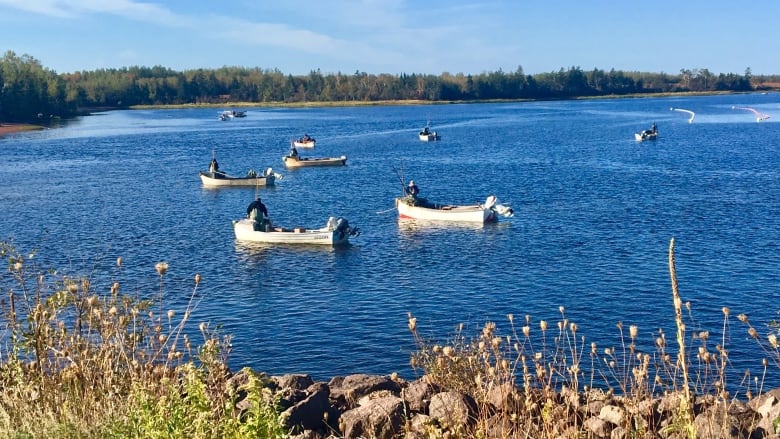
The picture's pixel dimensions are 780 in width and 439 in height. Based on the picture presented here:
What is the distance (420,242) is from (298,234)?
552 cm

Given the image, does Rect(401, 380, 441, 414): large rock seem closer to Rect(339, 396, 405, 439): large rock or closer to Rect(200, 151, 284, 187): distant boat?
Rect(339, 396, 405, 439): large rock

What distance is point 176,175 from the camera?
6456cm

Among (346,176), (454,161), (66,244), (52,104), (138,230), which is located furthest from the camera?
(52,104)

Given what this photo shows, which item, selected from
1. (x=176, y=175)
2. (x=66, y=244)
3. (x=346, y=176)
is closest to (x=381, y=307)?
(x=66, y=244)

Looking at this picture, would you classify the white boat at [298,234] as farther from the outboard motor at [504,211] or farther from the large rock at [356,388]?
the large rock at [356,388]

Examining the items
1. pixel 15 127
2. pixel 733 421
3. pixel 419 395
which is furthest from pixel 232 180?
pixel 15 127

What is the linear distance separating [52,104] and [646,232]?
134062mm

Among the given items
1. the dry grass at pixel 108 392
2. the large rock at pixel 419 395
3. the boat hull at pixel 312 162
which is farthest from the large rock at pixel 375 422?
the boat hull at pixel 312 162

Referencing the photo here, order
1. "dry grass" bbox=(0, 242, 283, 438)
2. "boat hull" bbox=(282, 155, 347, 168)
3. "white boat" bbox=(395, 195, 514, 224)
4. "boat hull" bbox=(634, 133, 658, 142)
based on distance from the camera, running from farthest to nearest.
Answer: "boat hull" bbox=(634, 133, 658, 142) < "boat hull" bbox=(282, 155, 347, 168) < "white boat" bbox=(395, 195, 514, 224) < "dry grass" bbox=(0, 242, 283, 438)

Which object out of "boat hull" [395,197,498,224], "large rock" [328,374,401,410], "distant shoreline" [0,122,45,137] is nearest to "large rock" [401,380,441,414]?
"large rock" [328,374,401,410]

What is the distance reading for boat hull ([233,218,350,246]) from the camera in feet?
115

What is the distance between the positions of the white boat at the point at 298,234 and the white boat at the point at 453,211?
4.77m

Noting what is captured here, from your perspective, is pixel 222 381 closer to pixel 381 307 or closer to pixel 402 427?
pixel 402 427

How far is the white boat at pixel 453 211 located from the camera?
39.3 m
